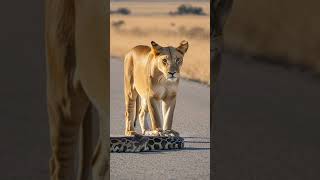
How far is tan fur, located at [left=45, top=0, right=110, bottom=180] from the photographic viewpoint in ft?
14.1

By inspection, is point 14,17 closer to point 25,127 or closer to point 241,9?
point 25,127

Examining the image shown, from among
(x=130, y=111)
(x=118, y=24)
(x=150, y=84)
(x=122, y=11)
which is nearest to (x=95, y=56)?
(x=150, y=84)

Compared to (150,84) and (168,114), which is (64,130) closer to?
(168,114)

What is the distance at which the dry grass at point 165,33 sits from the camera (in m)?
20.2

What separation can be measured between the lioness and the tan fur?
377cm

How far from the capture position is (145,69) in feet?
28.1

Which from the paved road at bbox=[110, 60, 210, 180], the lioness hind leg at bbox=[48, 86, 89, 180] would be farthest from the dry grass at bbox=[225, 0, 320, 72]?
the paved road at bbox=[110, 60, 210, 180]

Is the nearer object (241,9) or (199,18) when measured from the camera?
(241,9)

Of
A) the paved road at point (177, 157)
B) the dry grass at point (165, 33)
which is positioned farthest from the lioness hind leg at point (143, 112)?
the dry grass at point (165, 33)

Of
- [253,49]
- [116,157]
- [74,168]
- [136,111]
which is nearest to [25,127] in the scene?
[74,168]

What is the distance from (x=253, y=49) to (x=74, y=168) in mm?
1028

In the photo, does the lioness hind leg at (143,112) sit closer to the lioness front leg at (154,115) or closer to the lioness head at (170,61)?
the lioness front leg at (154,115)

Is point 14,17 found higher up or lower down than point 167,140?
higher up

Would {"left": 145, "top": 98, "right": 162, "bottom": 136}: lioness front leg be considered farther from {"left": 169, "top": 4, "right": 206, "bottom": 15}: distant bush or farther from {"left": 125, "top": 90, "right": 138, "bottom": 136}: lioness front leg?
{"left": 169, "top": 4, "right": 206, "bottom": 15}: distant bush
